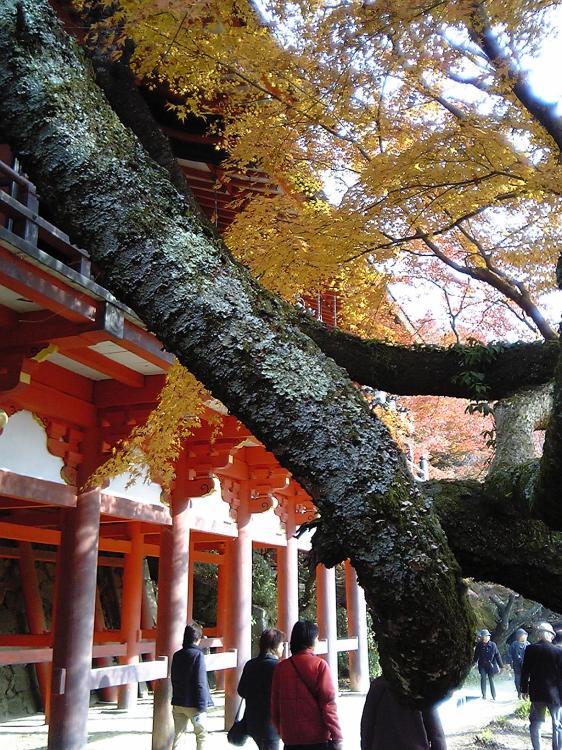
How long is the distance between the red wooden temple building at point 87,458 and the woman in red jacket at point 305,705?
3.25 meters

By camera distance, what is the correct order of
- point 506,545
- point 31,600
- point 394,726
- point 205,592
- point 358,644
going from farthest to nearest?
point 205,592 → point 358,644 → point 31,600 → point 394,726 → point 506,545

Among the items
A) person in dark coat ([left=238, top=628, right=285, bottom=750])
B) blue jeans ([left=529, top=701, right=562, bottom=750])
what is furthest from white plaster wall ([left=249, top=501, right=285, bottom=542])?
person in dark coat ([left=238, top=628, right=285, bottom=750])

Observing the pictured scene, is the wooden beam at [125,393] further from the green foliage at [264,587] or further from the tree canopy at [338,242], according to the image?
the green foliage at [264,587]

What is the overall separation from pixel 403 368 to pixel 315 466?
2.56m

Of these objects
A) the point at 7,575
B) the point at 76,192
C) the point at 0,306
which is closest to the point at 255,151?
the point at 0,306

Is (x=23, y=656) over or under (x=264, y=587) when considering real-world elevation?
under

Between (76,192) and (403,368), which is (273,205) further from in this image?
(76,192)

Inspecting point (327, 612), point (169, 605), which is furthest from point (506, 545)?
point (327, 612)

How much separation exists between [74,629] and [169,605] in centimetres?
176

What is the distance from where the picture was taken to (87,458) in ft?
24.1

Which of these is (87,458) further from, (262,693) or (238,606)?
(238,606)

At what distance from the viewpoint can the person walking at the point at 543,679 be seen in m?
6.97

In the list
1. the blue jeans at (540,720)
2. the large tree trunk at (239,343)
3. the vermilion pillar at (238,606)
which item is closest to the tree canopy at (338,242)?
the large tree trunk at (239,343)

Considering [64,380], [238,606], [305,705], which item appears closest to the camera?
[305,705]
